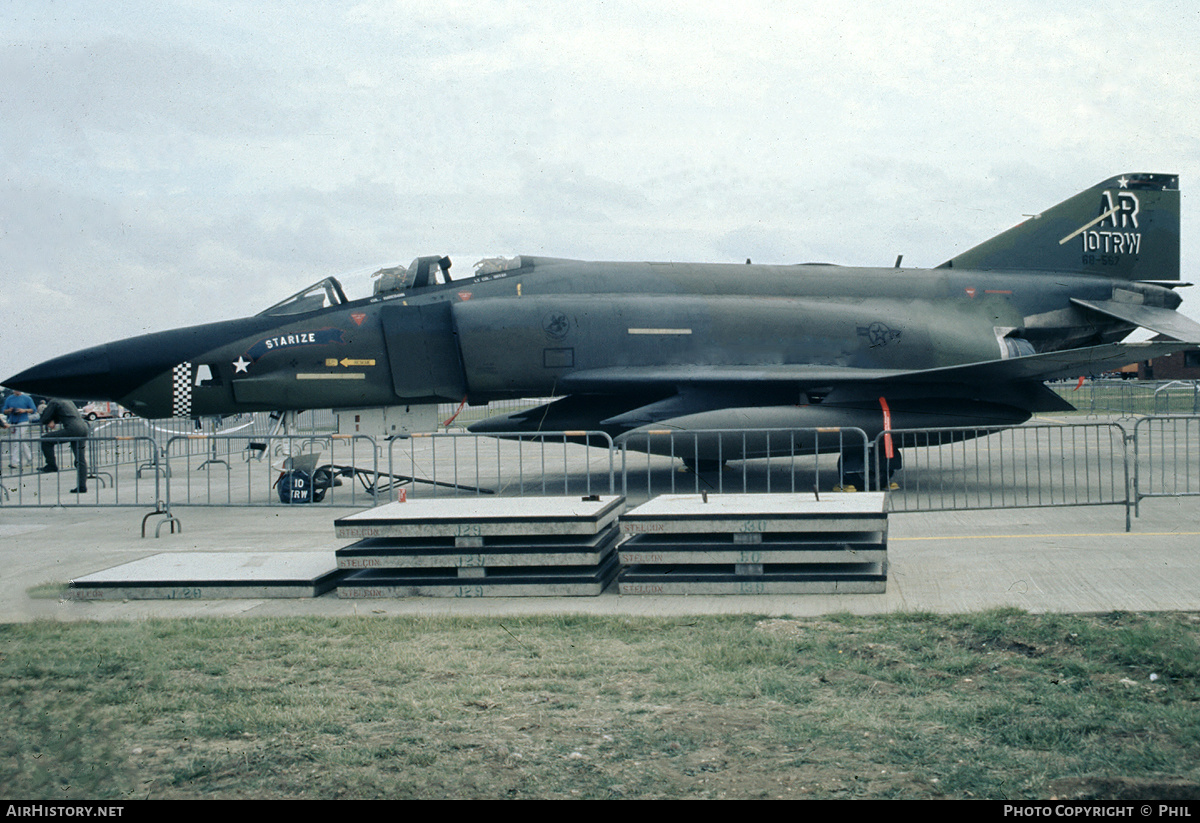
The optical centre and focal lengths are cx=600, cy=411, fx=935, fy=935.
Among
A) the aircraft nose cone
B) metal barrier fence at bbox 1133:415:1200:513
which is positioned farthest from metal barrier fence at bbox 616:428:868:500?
the aircraft nose cone

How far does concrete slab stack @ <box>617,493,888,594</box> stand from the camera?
20.6 feet

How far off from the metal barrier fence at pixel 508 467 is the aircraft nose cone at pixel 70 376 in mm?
3496

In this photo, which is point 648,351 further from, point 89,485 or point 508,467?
point 89,485

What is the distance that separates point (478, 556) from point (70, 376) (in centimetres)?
718

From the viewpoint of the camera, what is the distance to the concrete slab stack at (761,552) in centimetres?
629

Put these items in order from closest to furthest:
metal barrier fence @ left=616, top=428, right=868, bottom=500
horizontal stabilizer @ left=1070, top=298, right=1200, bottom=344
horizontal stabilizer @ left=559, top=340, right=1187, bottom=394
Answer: metal barrier fence @ left=616, top=428, right=868, bottom=500 → horizontal stabilizer @ left=559, top=340, right=1187, bottom=394 → horizontal stabilizer @ left=1070, top=298, right=1200, bottom=344

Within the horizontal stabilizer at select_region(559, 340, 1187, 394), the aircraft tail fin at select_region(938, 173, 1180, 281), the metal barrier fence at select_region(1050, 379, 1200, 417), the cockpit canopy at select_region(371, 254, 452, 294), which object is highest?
the aircraft tail fin at select_region(938, 173, 1180, 281)

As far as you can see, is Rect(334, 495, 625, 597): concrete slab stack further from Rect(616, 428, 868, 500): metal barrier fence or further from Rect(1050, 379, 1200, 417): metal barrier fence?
Rect(1050, 379, 1200, 417): metal barrier fence

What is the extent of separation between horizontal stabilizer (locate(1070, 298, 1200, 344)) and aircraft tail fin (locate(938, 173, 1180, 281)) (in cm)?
68

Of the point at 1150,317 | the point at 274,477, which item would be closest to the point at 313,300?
the point at 274,477

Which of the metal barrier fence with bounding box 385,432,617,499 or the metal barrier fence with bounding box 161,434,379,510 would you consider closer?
the metal barrier fence with bounding box 385,432,617,499

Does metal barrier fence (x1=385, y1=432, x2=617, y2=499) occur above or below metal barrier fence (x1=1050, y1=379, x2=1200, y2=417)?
below

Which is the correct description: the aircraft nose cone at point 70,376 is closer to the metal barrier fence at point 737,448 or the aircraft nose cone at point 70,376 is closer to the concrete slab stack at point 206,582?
the concrete slab stack at point 206,582
